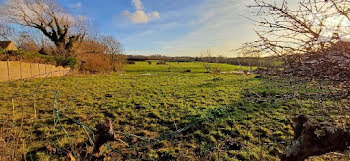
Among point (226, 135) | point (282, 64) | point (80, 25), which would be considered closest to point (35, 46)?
point (80, 25)

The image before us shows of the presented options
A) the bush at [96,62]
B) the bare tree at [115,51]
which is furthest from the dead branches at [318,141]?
the bare tree at [115,51]

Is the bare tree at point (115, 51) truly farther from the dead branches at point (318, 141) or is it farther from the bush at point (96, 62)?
the dead branches at point (318, 141)

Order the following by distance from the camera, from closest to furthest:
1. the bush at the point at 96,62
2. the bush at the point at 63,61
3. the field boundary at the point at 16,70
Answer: the field boundary at the point at 16,70, the bush at the point at 63,61, the bush at the point at 96,62

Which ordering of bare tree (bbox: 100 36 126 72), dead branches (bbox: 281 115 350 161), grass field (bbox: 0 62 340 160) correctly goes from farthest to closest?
bare tree (bbox: 100 36 126 72) → grass field (bbox: 0 62 340 160) → dead branches (bbox: 281 115 350 161)

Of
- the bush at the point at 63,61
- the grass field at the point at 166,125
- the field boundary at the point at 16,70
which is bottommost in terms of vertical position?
the grass field at the point at 166,125

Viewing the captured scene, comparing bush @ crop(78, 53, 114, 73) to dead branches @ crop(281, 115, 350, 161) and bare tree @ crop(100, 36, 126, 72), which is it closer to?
bare tree @ crop(100, 36, 126, 72)

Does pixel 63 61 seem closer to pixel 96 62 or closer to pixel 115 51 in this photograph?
pixel 96 62

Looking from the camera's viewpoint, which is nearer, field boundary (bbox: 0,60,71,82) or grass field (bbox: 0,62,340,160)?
grass field (bbox: 0,62,340,160)

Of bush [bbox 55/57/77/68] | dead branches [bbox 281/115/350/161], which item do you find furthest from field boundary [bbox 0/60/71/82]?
dead branches [bbox 281/115/350/161]

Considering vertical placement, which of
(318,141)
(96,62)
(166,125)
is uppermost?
(96,62)

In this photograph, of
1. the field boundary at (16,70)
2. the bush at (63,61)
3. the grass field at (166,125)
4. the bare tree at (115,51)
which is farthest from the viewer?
the bare tree at (115,51)

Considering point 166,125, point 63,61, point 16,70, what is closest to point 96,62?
point 63,61

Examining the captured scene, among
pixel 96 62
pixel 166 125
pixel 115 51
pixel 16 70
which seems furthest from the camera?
pixel 115 51

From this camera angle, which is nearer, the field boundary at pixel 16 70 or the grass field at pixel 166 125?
the grass field at pixel 166 125
